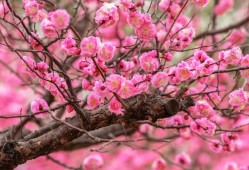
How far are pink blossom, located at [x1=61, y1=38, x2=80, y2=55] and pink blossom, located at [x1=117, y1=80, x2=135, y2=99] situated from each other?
0.33 meters

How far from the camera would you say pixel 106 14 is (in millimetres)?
2812

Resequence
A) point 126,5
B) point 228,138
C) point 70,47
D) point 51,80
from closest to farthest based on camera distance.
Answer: point 70,47
point 126,5
point 51,80
point 228,138

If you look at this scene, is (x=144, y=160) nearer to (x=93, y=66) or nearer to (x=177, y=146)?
(x=177, y=146)

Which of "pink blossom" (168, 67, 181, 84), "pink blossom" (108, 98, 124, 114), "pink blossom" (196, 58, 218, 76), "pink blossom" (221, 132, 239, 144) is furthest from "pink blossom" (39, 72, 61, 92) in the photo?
"pink blossom" (221, 132, 239, 144)

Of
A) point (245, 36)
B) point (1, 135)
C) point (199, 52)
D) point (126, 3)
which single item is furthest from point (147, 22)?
point (245, 36)

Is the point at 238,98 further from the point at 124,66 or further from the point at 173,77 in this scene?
the point at 124,66

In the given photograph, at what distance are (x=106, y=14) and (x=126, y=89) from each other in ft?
1.52

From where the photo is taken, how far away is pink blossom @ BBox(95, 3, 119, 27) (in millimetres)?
2812

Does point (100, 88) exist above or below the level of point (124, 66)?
below

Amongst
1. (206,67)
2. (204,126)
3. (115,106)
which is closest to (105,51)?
(115,106)

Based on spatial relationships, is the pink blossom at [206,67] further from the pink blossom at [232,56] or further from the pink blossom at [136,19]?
the pink blossom at [136,19]

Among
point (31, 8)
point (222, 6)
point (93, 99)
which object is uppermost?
point (222, 6)

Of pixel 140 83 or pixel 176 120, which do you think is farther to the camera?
pixel 176 120

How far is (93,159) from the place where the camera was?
442 cm
